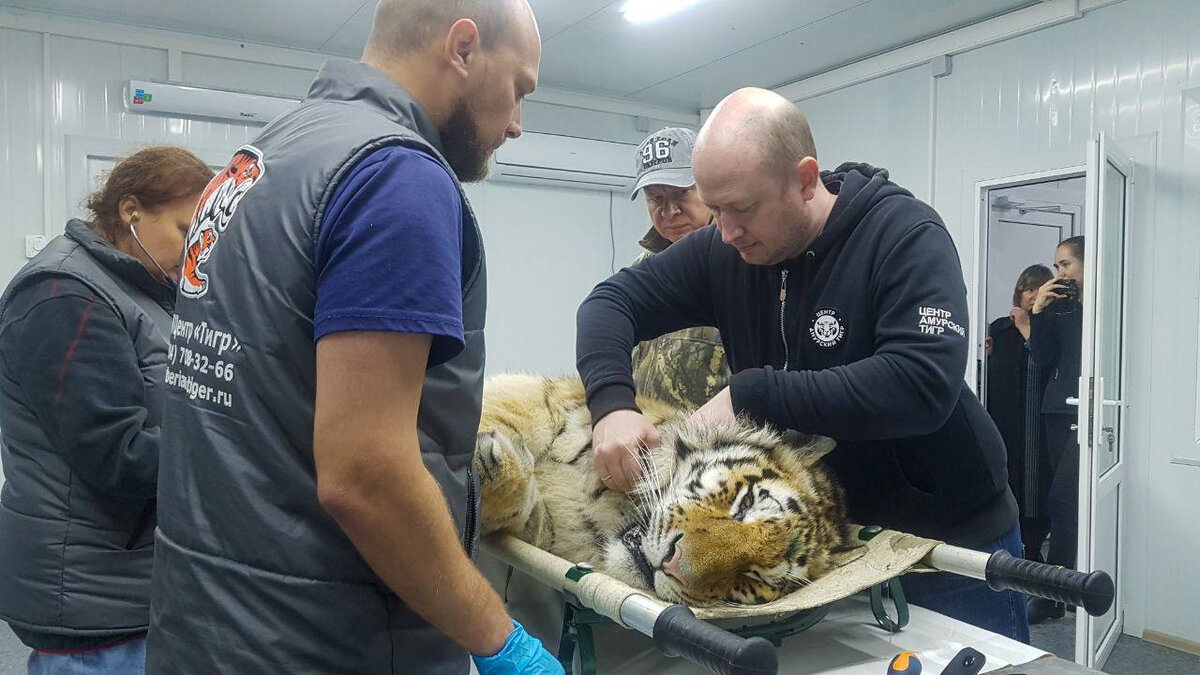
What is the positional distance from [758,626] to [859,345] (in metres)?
0.53

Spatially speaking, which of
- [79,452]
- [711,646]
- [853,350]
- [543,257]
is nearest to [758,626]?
[711,646]

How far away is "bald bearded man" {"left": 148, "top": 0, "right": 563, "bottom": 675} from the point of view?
2.96 ft

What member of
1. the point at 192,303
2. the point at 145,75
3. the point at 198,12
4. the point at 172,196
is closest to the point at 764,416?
the point at 192,303

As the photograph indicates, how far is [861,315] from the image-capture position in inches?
57.2

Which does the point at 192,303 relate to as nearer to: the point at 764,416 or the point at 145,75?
the point at 764,416

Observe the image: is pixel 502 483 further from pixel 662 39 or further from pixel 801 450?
pixel 662 39

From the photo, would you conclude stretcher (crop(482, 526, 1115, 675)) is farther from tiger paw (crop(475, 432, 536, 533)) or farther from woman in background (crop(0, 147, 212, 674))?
woman in background (crop(0, 147, 212, 674))

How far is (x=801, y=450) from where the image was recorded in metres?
1.44


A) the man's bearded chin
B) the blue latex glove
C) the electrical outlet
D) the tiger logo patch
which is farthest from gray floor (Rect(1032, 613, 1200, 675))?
the electrical outlet

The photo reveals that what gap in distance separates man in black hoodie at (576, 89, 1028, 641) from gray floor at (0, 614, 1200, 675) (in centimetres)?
293

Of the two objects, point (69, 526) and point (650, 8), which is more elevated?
point (650, 8)

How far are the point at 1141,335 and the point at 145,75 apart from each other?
19.3ft

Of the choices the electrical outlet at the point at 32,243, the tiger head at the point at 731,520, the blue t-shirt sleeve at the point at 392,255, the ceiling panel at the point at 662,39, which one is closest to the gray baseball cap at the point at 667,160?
the tiger head at the point at 731,520

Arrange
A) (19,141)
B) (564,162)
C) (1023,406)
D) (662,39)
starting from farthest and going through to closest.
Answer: (564,162)
(662,39)
(1023,406)
(19,141)
